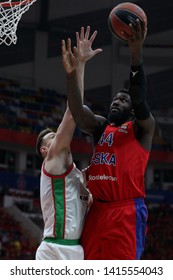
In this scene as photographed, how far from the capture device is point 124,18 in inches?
173

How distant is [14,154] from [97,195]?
17266 millimetres

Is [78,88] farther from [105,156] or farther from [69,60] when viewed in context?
[105,156]

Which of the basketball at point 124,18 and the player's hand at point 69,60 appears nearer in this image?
the player's hand at point 69,60

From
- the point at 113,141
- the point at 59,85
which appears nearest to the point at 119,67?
the point at 59,85

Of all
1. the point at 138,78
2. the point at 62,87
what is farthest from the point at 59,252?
the point at 62,87

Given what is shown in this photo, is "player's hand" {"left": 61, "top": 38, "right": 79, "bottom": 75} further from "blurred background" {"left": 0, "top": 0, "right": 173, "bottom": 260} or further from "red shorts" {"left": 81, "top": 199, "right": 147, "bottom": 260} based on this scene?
"blurred background" {"left": 0, "top": 0, "right": 173, "bottom": 260}

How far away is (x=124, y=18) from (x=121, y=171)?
109 centimetres

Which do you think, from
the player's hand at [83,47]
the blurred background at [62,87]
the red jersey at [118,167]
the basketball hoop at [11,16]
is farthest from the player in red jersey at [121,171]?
the blurred background at [62,87]

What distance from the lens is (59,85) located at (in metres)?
23.7

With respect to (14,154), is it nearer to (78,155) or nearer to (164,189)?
(78,155)

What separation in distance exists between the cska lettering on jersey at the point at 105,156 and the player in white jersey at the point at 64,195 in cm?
19

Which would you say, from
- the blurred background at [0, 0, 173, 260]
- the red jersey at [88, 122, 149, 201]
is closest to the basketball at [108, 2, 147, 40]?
the red jersey at [88, 122, 149, 201]

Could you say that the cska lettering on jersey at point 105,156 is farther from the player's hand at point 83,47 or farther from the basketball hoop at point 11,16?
the basketball hoop at point 11,16

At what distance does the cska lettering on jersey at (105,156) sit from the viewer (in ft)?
14.4
